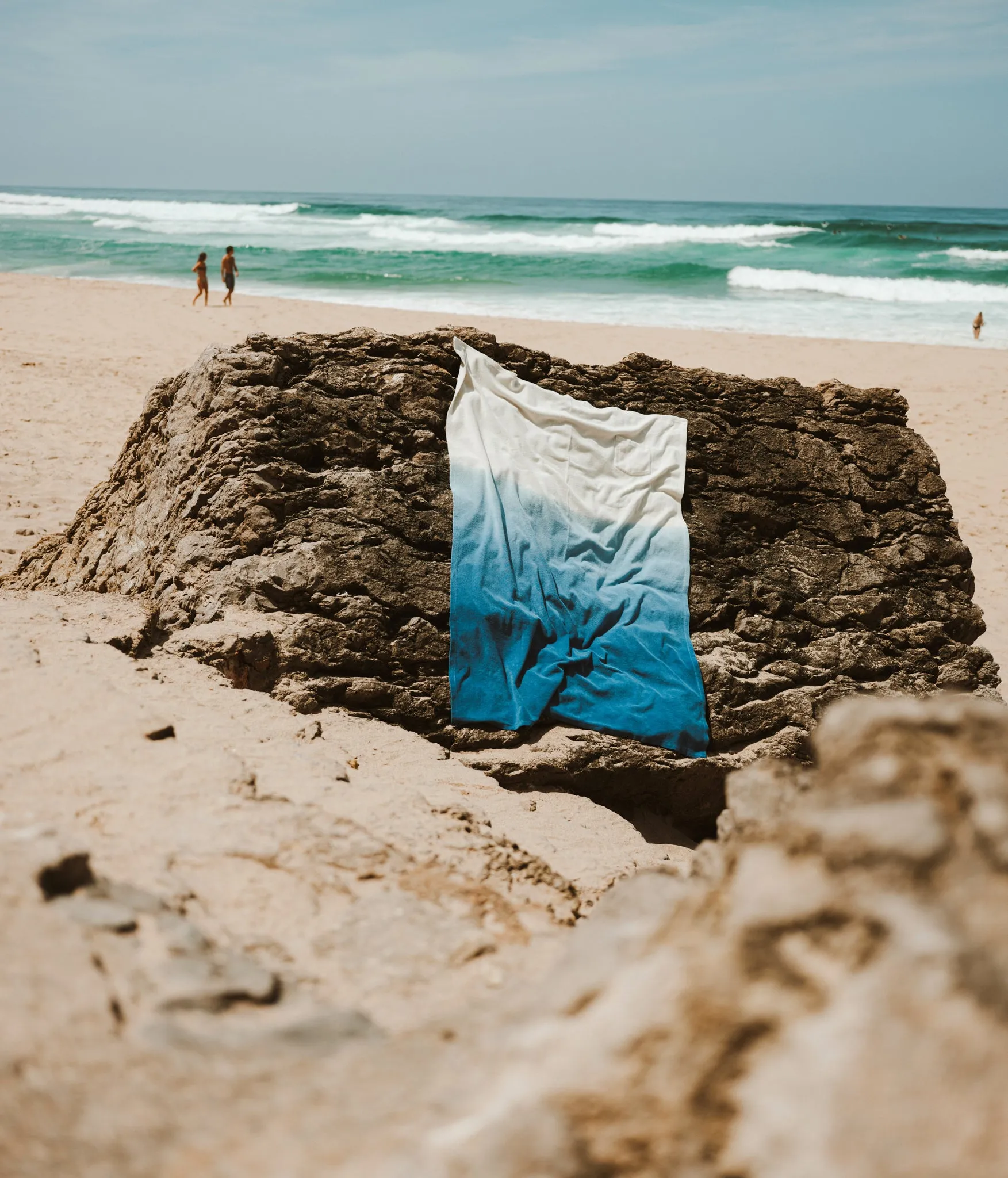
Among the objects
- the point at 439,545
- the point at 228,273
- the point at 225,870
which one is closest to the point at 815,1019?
the point at 225,870

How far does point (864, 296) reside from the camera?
26.2m

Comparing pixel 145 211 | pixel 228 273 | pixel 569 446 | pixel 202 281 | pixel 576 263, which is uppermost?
pixel 145 211

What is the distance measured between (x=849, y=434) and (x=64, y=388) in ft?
28.4

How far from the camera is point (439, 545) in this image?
16.1 feet

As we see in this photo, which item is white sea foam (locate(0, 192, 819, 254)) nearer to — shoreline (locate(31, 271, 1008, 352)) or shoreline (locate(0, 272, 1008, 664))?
shoreline (locate(31, 271, 1008, 352))

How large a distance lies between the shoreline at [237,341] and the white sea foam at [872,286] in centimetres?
944

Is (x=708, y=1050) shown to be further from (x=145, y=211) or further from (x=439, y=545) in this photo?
(x=145, y=211)

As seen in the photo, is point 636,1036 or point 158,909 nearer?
point 636,1036

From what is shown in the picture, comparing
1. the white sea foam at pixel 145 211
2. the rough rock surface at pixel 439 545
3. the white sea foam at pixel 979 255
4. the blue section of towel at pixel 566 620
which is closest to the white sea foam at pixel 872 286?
the white sea foam at pixel 979 255

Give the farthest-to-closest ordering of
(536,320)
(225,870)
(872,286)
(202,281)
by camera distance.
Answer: (872,286) < (536,320) < (202,281) < (225,870)

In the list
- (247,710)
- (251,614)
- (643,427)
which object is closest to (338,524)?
(251,614)

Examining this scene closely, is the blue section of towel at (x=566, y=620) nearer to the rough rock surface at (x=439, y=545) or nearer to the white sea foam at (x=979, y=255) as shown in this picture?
the rough rock surface at (x=439, y=545)

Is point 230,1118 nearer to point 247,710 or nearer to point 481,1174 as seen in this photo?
point 481,1174

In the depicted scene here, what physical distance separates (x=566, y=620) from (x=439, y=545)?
2.54 ft
